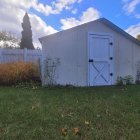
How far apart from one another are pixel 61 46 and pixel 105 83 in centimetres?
283

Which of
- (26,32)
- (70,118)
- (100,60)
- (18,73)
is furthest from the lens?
(26,32)

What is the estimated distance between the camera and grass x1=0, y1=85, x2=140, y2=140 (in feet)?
18.5

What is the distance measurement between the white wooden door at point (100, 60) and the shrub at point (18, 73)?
2716 mm

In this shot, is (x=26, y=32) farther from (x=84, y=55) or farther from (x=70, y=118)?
(x=70, y=118)

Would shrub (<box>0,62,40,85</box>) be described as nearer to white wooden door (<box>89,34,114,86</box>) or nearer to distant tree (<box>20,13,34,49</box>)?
white wooden door (<box>89,34,114,86</box>)

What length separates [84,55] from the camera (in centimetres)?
1470

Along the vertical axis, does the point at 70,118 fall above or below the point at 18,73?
below

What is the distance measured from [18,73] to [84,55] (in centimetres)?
322

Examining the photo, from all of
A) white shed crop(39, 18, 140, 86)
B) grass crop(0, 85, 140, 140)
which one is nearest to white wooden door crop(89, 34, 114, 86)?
white shed crop(39, 18, 140, 86)

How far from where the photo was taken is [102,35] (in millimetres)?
15336

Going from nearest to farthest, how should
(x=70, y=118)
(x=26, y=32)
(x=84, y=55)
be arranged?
(x=70, y=118) → (x=84, y=55) → (x=26, y=32)

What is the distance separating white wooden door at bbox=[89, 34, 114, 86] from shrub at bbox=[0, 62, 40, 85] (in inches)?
107

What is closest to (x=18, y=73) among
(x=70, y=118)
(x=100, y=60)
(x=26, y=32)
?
(x=100, y=60)

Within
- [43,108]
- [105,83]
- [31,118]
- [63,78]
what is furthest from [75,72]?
[31,118]
